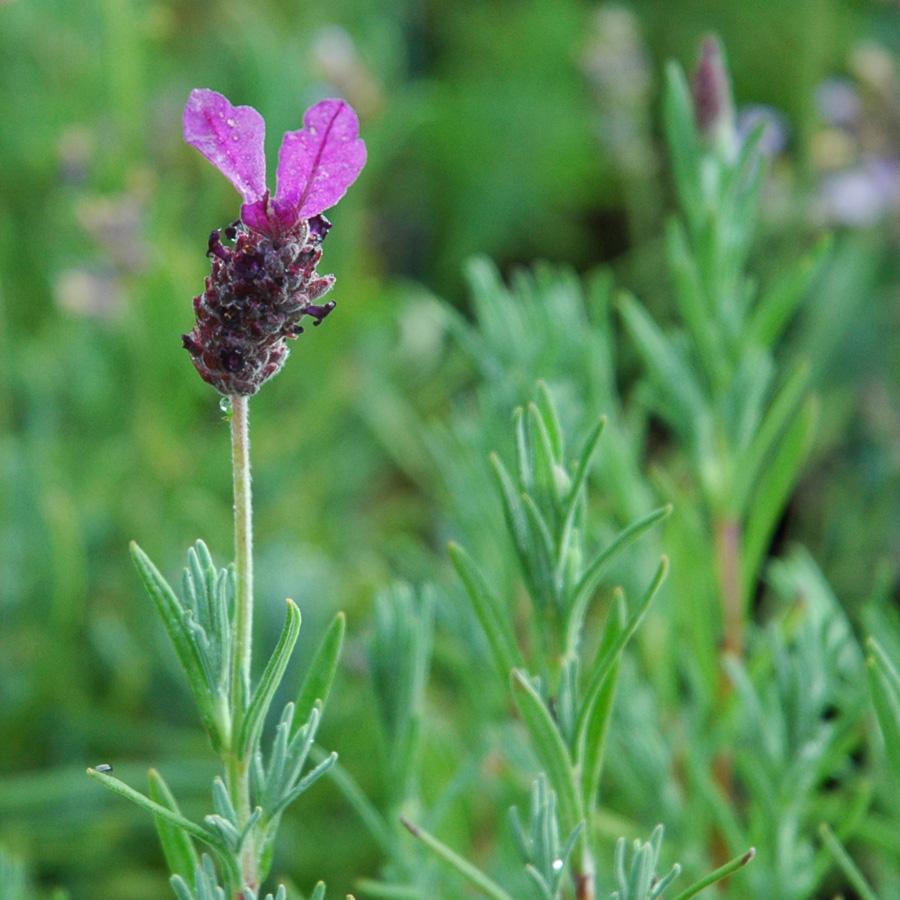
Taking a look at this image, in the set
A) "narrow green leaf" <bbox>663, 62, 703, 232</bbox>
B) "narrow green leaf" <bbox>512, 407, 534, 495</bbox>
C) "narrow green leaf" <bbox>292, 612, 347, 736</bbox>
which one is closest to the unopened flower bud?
"narrow green leaf" <bbox>663, 62, 703, 232</bbox>

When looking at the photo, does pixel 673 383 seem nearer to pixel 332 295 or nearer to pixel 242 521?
pixel 242 521

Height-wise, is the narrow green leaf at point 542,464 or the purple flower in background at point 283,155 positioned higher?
the purple flower in background at point 283,155

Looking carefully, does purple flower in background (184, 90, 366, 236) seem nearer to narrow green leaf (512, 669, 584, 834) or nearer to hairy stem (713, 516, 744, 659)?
narrow green leaf (512, 669, 584, 834)

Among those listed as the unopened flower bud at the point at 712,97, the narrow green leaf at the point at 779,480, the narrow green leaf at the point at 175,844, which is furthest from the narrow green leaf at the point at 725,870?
the unopened flower bud at the point at 712,97

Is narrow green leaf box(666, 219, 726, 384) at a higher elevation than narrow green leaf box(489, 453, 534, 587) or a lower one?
higher

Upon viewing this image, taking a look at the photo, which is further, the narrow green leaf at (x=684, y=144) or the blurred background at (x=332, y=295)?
the blurred background at (x=332, y=295)

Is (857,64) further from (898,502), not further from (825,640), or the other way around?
(825,640)

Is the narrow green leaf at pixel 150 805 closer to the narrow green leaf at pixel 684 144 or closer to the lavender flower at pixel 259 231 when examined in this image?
the lavender flower at pixel 259 231

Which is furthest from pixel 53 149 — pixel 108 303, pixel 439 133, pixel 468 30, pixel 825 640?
pixel 825 640
